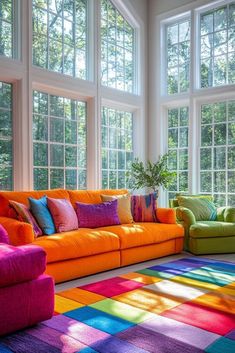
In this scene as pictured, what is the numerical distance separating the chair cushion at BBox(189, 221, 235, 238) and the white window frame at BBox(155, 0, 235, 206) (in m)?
1.31

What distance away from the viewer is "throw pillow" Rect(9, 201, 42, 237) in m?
3.84

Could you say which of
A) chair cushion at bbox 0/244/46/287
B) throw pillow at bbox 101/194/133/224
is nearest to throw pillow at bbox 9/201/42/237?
chair cushion at bbox 0/244/46/287

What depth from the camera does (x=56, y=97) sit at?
539cm

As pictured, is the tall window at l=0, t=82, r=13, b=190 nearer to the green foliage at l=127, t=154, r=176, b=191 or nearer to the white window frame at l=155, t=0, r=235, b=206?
the green foliage at l=127, t=154, r=176, b=191

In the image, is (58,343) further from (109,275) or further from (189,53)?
(189,53)

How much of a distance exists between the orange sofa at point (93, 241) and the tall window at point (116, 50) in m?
2.11

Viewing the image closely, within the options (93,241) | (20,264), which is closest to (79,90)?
(93,241)

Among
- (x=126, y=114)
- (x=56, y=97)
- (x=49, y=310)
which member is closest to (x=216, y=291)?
(x=49, y=310)

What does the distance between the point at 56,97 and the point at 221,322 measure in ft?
12.6

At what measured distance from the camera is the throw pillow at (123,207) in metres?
4.96

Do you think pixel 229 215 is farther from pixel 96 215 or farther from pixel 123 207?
pixel 96 215

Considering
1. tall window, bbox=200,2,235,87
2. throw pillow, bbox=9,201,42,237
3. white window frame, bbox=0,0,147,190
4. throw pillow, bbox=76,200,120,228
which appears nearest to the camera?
throw pillow, bbox=9,201,42,237

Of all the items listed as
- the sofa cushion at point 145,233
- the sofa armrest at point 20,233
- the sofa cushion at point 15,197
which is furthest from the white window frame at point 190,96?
the sofa armrest at point 20,233

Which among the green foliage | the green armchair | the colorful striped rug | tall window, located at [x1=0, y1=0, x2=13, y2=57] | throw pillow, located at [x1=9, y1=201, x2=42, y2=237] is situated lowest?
the colorful striped rug
